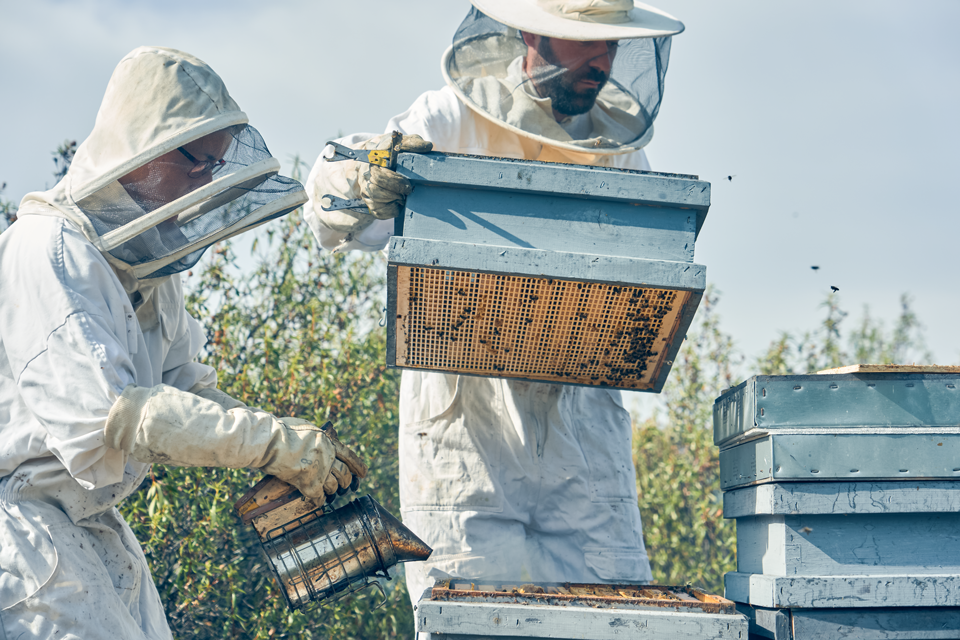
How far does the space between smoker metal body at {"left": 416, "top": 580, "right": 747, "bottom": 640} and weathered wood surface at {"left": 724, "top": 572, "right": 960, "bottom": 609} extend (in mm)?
184

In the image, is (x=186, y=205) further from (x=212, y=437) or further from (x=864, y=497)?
(x=864, y=497)

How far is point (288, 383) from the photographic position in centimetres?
436

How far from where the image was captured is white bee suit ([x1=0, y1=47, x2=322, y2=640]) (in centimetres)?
205

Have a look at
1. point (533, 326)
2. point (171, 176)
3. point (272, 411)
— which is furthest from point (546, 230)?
point (272, 411)

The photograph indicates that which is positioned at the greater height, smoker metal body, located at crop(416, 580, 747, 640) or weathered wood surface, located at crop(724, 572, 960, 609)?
weathered wood surface, located at crop(724, 572, 960, 609)

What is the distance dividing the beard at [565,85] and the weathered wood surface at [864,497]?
1.40m

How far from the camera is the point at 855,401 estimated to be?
85.9 inches

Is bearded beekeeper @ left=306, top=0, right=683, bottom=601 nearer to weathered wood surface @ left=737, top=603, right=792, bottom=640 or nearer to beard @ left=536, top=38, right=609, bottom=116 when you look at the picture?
beard @ left=536, top=38, right=609, bottom=116

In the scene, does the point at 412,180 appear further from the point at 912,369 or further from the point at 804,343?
the point at 804,343

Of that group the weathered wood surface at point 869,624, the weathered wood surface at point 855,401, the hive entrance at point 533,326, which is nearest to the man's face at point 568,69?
the hive entrance at point 533,326

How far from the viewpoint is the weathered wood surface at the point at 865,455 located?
210 centimetres

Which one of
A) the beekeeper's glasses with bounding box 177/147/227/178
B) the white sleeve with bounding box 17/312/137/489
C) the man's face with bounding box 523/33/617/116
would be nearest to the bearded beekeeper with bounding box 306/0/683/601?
the man's face with bounding box 523/33/617/116

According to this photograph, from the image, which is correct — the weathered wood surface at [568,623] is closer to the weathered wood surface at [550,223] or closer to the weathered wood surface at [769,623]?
the weathered wood surface at [769,623]

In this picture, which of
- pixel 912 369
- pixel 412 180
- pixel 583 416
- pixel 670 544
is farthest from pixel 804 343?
pixel 412 180
